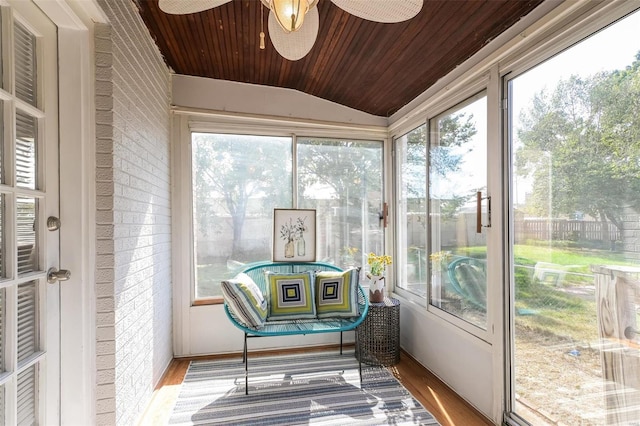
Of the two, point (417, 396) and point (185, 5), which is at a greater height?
point (185, 5)

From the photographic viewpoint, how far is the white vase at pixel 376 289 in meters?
2.90

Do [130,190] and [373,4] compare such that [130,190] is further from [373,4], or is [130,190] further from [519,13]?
[519,13]

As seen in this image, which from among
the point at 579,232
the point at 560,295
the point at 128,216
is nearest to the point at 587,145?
the point at 579,232

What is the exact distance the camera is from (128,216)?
1.80 metres

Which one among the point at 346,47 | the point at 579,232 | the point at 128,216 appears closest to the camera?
the point at 579,232

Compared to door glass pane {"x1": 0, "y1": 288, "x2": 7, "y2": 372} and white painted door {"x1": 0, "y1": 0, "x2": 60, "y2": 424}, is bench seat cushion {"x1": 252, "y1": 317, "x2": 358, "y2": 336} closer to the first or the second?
white painted door {"x1": 0, "y1": 0, "x2": 60, "y2": 424}

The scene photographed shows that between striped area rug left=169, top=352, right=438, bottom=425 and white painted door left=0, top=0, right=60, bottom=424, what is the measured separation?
0.97 meters

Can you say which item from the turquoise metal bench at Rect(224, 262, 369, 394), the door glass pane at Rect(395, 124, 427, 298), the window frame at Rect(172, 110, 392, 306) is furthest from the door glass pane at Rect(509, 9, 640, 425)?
the window frame at Rect(172, 110, 392, 306)

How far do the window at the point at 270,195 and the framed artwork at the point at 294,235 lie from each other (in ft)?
0.28

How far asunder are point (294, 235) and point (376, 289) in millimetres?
910

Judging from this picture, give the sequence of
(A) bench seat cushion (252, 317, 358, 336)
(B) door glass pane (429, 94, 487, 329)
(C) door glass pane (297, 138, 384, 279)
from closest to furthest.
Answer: (B) door glass pane (429, 94, 487, 329) → (A) bench seat cushion (252, 317, 358, 336) → (C) door glass pane (297, 138, 384, 279)

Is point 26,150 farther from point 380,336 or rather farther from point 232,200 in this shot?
point 380,336

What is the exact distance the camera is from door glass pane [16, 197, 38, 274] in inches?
48.6

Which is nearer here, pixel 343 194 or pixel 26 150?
pixel 26 150
